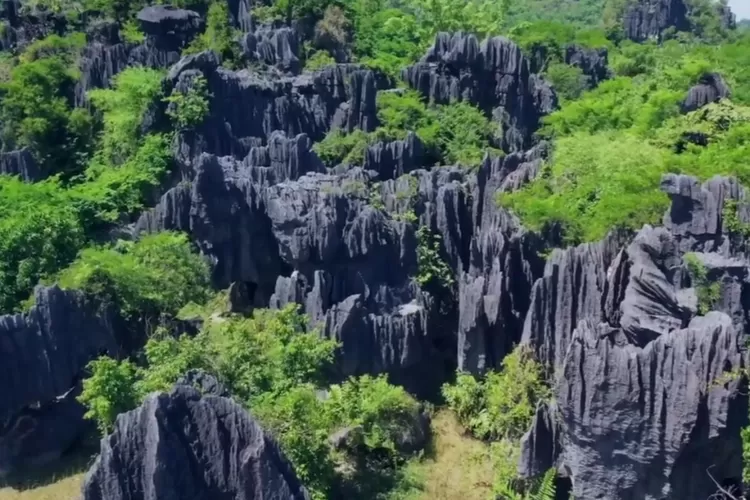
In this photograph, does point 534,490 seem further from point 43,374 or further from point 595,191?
point 43,374

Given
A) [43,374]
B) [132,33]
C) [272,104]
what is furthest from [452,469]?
[132,33]

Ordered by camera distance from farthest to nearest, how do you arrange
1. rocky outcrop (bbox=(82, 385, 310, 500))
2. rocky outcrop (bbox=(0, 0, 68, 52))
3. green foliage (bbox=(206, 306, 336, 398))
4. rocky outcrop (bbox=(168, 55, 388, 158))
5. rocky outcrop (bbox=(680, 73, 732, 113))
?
1. rocky outcrop (bbox=(0, 0, 68, 52))
2. rocky outcrop (bbox=(680, 73, 732, 113))
3. rocky outcrop (bbox=(168, 55, 388, 158))
4. green foliage (bbox=(206, 306, 336, 398))
5. rocky outcrop (bbox=(82, 385, 310, 500))

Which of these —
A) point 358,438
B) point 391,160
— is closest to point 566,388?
point 358,438

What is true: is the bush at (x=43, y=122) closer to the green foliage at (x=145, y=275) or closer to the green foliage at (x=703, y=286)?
the green foliage at (x=145, y=275)

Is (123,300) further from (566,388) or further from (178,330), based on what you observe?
(566,388)

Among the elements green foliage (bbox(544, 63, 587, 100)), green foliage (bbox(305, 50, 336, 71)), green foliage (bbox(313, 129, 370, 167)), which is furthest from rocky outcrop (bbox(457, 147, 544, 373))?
green foliage (bbox(544, 63, 587, 100))

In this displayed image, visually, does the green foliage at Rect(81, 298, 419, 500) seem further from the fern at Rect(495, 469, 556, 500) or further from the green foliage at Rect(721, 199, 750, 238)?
the green foliage at Rect(721, 199, 750, 238)
